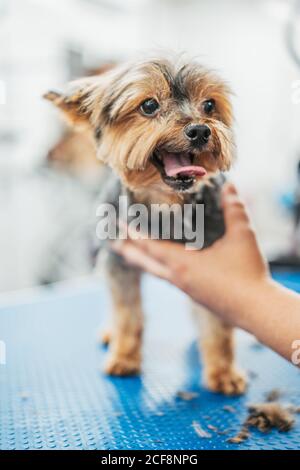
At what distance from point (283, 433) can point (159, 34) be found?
0.78 m

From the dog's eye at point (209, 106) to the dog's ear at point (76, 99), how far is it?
201mm

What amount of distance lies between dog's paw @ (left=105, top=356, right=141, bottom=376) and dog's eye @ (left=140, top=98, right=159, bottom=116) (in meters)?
0.54

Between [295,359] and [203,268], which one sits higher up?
[203,268]

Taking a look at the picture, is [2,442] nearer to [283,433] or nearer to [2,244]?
[283,433]

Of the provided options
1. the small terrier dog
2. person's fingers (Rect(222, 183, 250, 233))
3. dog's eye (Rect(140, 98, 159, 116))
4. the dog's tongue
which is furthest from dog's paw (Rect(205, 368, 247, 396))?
dog's eye (Rect(140, 98, 159, 116))

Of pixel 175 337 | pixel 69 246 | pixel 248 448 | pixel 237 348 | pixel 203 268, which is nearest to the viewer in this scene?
pixel 248 448

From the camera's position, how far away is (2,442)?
30.6 inches

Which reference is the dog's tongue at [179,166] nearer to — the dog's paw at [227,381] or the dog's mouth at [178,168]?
the dog's mouth at [178,168]

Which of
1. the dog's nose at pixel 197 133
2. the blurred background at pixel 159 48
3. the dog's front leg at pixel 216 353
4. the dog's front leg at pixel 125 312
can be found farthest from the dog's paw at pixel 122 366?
the dog's nose at pixel 197 133

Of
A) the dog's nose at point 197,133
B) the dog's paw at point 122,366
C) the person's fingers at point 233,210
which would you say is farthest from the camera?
the dog's paw at point 122,366

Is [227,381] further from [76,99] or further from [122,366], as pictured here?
[76,99]

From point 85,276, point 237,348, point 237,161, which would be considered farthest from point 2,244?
point 237,161

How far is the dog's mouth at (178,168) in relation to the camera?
0.83m

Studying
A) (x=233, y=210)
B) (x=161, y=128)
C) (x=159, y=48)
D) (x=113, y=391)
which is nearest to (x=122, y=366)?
(x=113, y=391)
